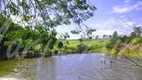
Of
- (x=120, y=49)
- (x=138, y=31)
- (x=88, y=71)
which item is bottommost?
(x=88, y=71)

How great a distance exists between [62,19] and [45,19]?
1.22ft

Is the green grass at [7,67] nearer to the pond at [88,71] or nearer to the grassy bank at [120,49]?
the pond at [88,71]

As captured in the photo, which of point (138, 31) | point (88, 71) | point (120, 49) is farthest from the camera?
point (88, 71)

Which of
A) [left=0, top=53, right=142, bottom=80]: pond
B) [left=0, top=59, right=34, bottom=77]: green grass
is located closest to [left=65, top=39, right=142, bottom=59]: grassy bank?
[left=0, top=53, right=142, bottom=80]: pond

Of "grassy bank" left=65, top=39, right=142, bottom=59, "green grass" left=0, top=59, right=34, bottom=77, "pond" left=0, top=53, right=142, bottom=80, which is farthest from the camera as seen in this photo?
"green grass" left=0, top=59, right=34, bottom=77

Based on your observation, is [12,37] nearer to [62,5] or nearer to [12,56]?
[62,5]

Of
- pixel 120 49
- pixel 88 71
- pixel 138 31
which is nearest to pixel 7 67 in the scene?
pixel 88 71

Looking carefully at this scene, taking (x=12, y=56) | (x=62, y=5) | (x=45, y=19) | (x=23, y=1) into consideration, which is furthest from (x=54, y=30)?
(x=12, y=56)

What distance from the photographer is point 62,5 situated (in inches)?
174

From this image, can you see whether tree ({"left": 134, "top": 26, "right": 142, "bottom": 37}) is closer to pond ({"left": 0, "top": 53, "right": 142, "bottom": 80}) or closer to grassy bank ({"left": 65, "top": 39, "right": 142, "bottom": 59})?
grassy bank ({"left": 65, "top": 39, "right": 142, "bottom": 59})

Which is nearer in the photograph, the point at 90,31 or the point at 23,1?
the point at 90,31

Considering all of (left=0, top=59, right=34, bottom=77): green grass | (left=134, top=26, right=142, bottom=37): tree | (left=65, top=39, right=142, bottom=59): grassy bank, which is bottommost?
(left=0, top=59, right=34, bottom=77): green grass

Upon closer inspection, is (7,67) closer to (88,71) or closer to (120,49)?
(88,71)

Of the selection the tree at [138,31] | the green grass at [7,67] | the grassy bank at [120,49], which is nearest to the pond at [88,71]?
the green grass at [7,67]
